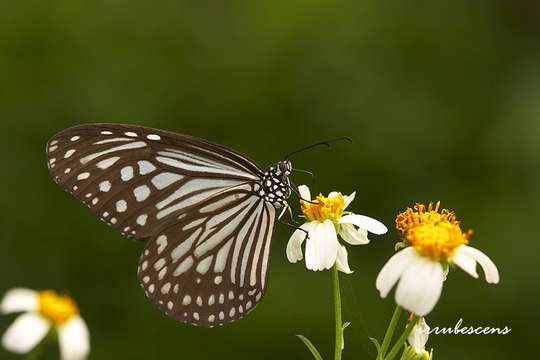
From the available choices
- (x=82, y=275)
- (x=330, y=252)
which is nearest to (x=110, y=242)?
(x=82, y=275)

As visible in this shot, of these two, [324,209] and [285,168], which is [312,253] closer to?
[324,209]

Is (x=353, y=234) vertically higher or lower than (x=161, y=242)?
higher

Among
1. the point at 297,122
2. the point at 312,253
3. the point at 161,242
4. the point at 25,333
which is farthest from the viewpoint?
the point at 297,122

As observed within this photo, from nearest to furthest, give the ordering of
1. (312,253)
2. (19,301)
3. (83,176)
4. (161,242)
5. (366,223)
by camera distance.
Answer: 1. (19,301)
2. (312,253)
3. (366,223)
4. (83,176)
5. (161,242)

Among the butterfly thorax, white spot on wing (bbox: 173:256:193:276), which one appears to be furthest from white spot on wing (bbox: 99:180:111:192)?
the butterfly thorax

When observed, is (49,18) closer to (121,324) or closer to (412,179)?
(121,324)

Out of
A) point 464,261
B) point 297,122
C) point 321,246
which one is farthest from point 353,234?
point 297,122

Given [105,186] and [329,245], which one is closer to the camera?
[329,245]
